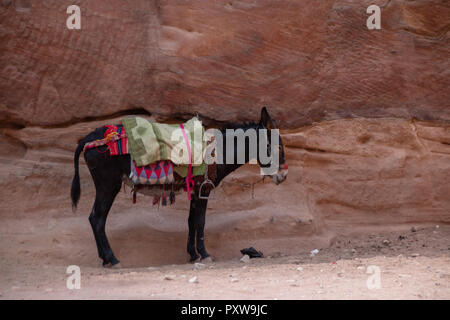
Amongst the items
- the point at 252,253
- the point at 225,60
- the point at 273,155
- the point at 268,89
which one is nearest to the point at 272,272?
the point at 252,253

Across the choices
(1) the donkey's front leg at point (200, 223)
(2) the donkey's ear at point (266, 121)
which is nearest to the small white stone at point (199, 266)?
(1) the donkey's front leg at point (200, 223)

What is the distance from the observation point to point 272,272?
5.90m

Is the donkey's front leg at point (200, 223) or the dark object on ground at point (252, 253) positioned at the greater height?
the donkey's front leg at point (200, 223)

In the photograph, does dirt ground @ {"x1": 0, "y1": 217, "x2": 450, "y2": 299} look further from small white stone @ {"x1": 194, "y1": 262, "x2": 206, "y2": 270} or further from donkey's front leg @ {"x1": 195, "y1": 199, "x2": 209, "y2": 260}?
donkey's front leg @ {"x1": 195, "y1": 199, "x2": 209, "y2": 260}

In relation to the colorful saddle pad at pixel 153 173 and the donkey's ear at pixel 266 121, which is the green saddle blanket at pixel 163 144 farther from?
the donkey's ear at pixel 266 121

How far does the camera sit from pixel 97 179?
6.95 meters

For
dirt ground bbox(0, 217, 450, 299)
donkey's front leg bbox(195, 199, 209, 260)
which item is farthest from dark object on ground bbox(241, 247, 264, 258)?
donkey's front leg bbox(195, 199, 209, 260)

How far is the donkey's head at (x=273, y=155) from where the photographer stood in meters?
7.23

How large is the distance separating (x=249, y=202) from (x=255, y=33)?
2.51 meters

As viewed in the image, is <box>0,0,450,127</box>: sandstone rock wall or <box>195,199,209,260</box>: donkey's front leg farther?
<box>0,0,450,127</box>: sandstone rock wall

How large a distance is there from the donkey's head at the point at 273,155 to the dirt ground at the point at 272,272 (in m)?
1.12

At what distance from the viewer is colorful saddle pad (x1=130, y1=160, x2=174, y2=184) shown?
668 centimetres

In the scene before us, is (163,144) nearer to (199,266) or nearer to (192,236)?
(192,236)

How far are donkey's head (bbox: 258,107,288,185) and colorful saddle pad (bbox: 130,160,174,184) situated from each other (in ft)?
4.25
